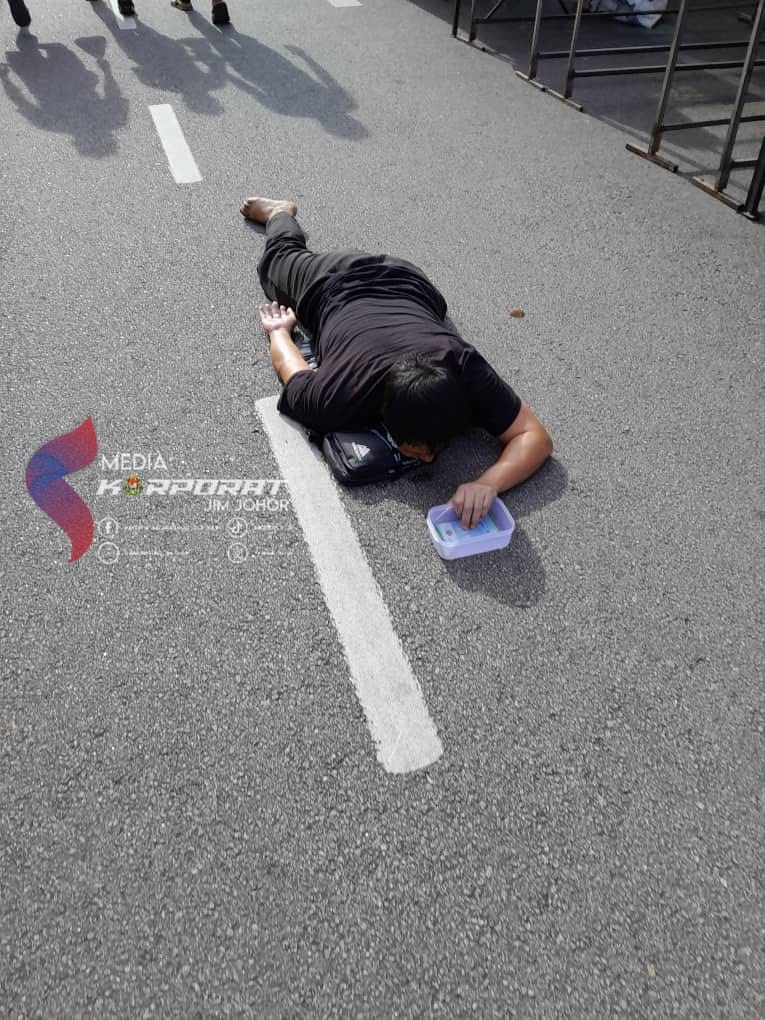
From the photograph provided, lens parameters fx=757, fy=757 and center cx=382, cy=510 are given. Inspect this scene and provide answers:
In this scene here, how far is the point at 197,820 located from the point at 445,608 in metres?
0.98

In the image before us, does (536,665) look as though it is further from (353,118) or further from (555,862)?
(353,118)

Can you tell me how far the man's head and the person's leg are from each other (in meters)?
0.95

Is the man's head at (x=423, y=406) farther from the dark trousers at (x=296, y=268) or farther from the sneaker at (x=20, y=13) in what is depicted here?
the sneaker at (x=20, y=13)

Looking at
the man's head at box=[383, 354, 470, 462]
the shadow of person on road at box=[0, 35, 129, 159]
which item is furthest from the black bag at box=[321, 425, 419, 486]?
the shadow of person on road at box=[0, 35, 129, 159]

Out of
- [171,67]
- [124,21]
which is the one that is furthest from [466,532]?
[124,21]

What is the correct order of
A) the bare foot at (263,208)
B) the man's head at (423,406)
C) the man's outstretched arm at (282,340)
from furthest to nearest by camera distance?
the bare foot at (263,208) → the man's outstretched arm at (282,340) → the man's head at (423,406)

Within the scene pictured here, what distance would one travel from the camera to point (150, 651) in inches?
91.0

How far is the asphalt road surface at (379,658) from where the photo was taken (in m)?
1.75

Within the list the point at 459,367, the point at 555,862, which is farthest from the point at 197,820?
the point at 459,367

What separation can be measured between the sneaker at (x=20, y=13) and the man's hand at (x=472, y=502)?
7.06 meters

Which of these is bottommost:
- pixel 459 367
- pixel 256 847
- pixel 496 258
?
pixel 256 847

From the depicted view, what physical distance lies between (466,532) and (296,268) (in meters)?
1.65

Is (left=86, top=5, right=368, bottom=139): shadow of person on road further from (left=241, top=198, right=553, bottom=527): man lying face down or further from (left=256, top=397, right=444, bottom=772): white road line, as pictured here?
(left=256, top=397, right=444, bottom=772): white road line

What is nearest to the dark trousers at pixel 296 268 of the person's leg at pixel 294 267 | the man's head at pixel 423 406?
the person's leg at pixel 294 267
